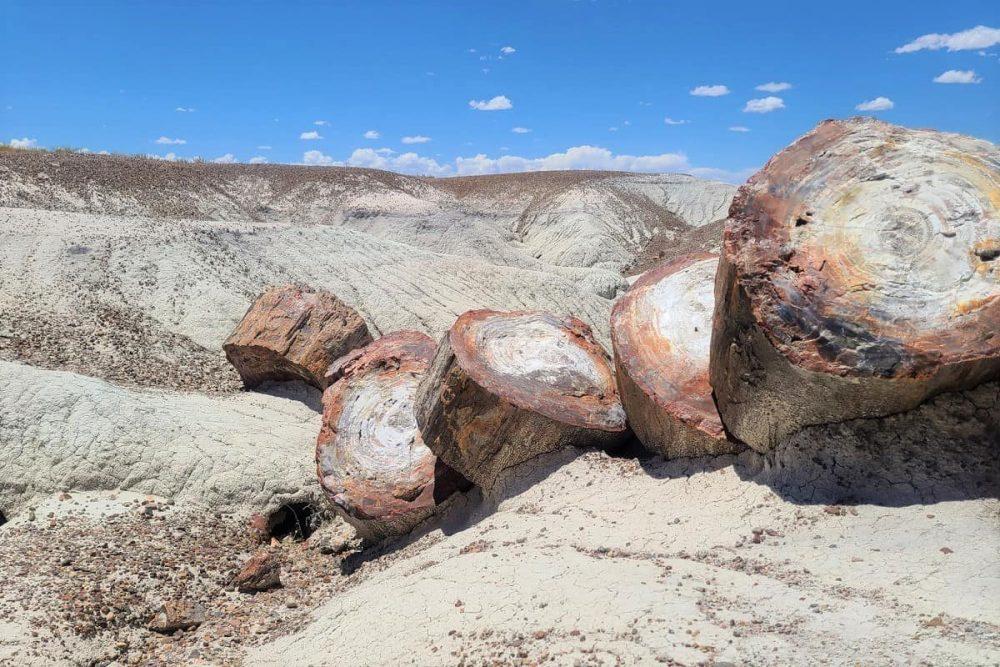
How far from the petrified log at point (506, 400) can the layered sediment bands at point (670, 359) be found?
0.91 ft

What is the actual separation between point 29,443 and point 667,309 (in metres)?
5.17

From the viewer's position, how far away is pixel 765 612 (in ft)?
9.11

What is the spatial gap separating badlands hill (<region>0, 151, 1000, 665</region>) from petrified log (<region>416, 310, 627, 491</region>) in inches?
7.2

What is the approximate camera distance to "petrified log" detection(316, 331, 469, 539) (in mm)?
5055

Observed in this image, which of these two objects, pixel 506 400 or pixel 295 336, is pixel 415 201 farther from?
pixel 506 400

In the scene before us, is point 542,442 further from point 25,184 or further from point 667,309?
point 25,184

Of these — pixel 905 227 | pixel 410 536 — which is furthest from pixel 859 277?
pixel 410 536

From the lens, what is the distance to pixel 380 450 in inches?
210

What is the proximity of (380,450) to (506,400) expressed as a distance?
1.42 meters

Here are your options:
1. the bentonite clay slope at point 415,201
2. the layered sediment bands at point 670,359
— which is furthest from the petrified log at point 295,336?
Answer: the bentonite clay slope at point 415,201

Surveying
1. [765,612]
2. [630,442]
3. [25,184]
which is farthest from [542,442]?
[25,184]

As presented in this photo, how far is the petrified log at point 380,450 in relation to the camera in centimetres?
505

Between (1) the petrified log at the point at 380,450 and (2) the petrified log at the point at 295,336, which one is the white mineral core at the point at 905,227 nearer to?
(1) the petrified log at the point at 380,450

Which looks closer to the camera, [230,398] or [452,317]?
[230,398]
